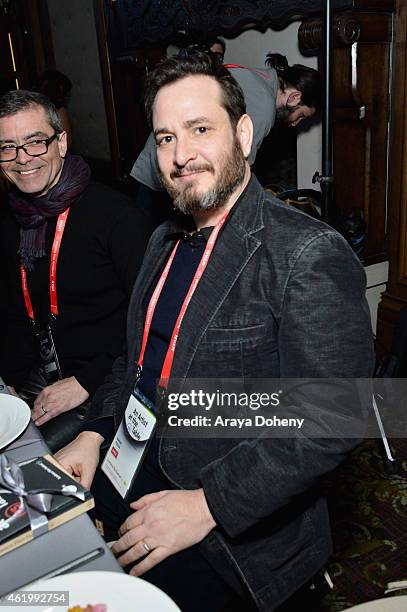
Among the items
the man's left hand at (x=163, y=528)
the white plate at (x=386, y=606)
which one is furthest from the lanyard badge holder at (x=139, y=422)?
the white plate at (x=386, y=606)

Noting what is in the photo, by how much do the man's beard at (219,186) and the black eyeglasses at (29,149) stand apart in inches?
31.0

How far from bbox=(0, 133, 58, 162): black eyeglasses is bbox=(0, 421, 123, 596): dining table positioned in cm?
134

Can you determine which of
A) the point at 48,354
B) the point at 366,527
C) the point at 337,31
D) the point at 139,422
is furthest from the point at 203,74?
the point at 366,527

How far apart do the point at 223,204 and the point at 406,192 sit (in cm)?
174

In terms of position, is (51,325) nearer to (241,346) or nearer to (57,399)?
(57,399)

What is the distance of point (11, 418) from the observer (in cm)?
126

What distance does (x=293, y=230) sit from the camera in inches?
45.5

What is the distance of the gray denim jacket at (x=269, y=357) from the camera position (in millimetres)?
1083

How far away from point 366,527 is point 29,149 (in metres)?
1.79

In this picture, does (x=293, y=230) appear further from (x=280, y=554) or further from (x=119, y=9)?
(x=119, y=9)

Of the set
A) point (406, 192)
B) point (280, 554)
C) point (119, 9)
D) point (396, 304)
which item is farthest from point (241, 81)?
point (119, 9)

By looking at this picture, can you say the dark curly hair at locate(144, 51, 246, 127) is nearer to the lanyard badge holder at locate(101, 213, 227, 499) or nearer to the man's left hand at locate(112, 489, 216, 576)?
the lanyard badge holder at locate(101, 213, 227, 499)

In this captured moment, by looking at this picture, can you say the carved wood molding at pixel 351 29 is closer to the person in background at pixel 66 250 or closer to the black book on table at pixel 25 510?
the person in background at pixel 66 250

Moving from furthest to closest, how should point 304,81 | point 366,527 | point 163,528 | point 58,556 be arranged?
point 304,81 → point 366,527 → point 163,528 → point 58,556
